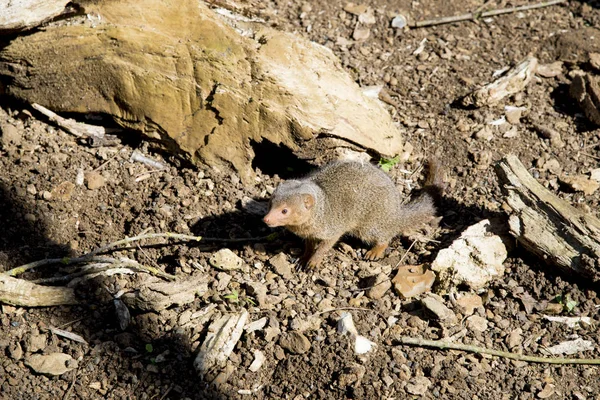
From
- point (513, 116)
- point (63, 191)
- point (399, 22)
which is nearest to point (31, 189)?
point (63, 191)

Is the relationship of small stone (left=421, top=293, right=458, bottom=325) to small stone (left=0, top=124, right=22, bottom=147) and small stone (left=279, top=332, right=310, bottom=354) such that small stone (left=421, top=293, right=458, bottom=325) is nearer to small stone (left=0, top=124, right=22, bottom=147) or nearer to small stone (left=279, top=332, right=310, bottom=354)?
small stone (left=279, top=332, right=310, bottom=354)

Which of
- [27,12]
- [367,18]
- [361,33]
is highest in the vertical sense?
[27,12]

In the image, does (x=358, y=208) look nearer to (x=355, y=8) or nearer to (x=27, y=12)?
(x=355, y=8)

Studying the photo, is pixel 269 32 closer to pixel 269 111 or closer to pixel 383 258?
pixel 269 111

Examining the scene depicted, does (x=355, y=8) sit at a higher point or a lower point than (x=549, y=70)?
higher

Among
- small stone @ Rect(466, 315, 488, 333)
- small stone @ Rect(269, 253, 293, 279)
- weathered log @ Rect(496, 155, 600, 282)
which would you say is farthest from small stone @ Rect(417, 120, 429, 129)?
small stone @ Rect(466, 315, 488, 333)
